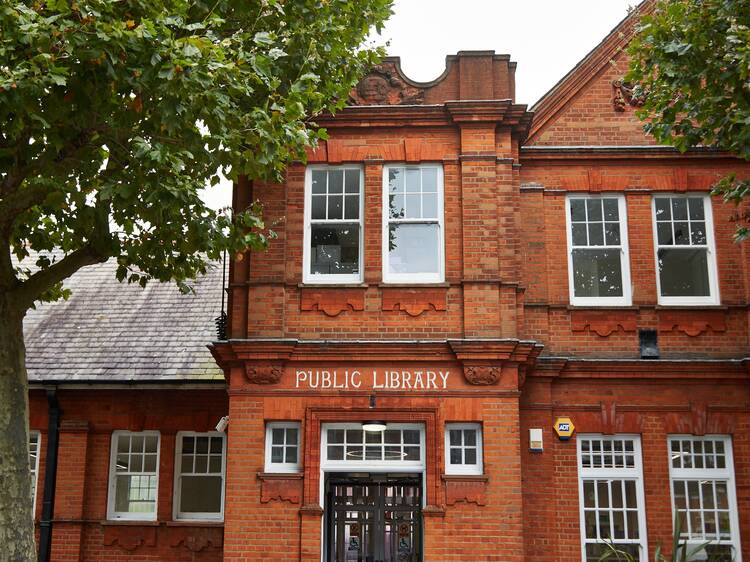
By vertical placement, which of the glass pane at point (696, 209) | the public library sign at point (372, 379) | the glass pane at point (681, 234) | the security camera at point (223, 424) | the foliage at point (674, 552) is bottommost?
the foliage at point (674, 552)

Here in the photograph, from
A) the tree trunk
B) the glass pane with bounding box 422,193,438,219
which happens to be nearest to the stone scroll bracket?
the glass pane with bounding box 422,193,438,219

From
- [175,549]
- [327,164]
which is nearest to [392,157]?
[327,164]

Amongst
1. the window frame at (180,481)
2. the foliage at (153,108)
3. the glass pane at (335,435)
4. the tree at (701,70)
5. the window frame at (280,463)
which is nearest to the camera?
the foliage at (153,108)

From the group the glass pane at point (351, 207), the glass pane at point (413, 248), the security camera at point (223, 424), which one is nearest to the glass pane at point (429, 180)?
the glass pane at point (413, 248)

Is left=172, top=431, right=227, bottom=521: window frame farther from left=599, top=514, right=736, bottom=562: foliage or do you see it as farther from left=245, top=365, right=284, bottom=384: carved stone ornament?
left=599, top=514, right=736, bottom=562: foliage

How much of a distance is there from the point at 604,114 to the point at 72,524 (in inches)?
432

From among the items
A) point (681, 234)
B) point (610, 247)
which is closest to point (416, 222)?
point (610, 247)

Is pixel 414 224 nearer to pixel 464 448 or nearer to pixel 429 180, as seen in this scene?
pixel 429 180

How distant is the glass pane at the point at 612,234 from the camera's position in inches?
538

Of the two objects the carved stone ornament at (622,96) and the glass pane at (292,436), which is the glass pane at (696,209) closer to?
the carved stone ornament at (622,96)

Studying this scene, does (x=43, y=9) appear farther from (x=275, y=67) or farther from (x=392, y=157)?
(x=392, y=157)

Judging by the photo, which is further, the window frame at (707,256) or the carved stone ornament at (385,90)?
the window frame at (707,256)

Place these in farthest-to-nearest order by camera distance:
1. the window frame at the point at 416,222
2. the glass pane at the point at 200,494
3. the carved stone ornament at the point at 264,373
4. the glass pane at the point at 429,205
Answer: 1. the glass pane at the point at 200,494
2. the glass pane at the point at 429,205
3. the window frame at the point at 416,222
4. the carved stone ornament at the point at 264,373

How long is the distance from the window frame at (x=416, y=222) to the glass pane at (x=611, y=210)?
280 centimetres
